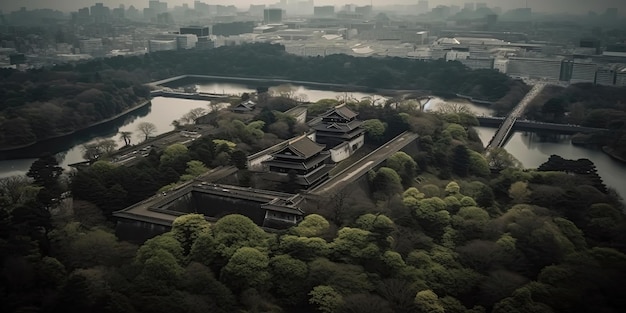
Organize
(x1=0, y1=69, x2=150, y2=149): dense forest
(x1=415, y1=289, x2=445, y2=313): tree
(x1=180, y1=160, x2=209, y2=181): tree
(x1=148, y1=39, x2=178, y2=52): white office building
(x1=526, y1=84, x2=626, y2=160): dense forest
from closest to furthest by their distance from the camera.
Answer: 1. (x1=415, y1=289, x2=445, y2=313): tree
2. (x1=180, y1=160, x2=209, y2=181): tree
3. (x1=526, y1=84, x2=626, y2=160): dense forest
4. (x1=0, y1=69, x2=150, y2=149): dense forest
5. (x1=148, y1=39, x2=178, y2=52): white office building

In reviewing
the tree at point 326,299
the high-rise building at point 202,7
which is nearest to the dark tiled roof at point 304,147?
the tree at point 326,299

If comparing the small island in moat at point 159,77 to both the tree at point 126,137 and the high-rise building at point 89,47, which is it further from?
the high-rise building at point 89,47

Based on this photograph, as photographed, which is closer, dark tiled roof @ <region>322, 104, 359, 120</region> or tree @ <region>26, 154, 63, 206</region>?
tree @ <region>26, 154, 63, 206</region>

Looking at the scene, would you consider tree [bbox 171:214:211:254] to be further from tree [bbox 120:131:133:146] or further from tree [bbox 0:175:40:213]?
tree [bbox 120:131:133:146]

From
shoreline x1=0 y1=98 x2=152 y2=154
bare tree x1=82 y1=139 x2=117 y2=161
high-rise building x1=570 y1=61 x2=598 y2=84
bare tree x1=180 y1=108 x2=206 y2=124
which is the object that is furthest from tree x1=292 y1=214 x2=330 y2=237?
high-rise building x1=570 y1=61 x2=598 y2=84

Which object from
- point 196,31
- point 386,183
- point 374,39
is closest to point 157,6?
point 196,31

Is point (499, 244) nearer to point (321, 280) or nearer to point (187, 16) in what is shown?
point (321, 280)

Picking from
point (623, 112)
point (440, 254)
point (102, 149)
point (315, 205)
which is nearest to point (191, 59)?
point (102, 149)

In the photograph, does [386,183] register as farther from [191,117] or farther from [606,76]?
[606,76]
